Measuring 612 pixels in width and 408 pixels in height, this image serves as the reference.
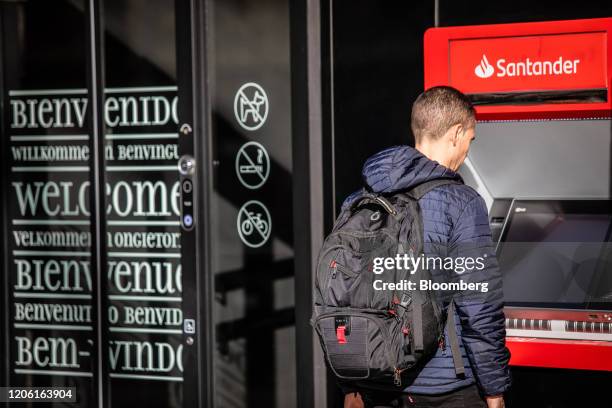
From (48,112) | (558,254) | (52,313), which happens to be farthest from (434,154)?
(52,313)

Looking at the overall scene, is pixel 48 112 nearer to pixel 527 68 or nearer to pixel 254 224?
pixel 254 224

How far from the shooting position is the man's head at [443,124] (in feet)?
8.01

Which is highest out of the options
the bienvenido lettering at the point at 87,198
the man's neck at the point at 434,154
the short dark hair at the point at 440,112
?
the short dark hair at the point at 440,112

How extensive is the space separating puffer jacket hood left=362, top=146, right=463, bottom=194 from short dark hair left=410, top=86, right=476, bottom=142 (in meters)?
0.09

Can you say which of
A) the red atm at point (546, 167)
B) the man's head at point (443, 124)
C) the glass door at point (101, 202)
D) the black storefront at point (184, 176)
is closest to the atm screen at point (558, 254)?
the red atm at point (546, 167)

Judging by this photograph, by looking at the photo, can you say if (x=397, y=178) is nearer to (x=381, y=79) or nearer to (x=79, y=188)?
(x=381, y=79)

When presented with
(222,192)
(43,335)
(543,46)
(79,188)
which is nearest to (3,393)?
(43,335)

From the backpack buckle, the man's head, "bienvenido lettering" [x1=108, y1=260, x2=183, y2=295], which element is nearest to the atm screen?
the man's head

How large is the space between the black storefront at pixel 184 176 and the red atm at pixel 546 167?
13.4 inches

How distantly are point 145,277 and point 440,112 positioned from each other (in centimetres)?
210

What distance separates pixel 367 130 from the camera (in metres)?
3.47

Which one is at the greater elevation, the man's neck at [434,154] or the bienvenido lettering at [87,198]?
the man's neck at [434,154]

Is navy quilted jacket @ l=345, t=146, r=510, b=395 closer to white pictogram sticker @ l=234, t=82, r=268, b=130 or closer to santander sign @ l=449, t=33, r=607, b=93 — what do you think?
santander sign @ l=449, t=33, r=607, b=93

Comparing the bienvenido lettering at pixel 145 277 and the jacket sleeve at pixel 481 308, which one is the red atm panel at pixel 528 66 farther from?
the bienvenido lettering at pixel 145 277
